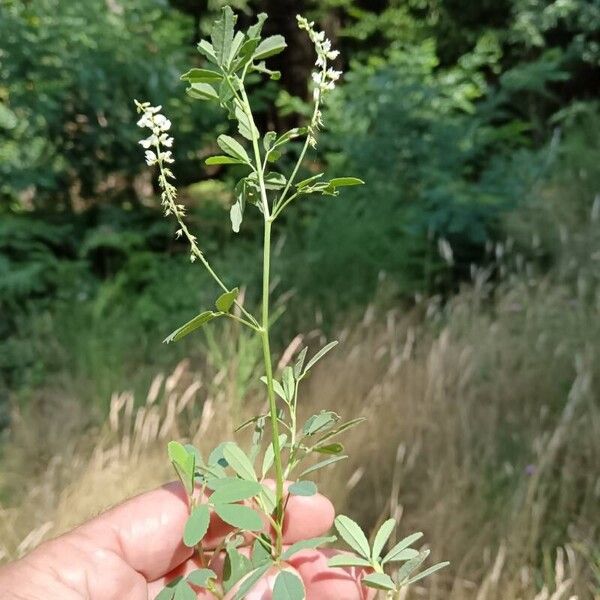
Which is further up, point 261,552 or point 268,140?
point 268,140

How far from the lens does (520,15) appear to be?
21.1 ft

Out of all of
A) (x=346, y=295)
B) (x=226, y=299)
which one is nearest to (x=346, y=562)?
(x=226, y=299)

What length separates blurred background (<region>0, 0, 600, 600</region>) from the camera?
2037mm

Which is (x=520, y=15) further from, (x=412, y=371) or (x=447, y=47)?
(x=412, y=371)

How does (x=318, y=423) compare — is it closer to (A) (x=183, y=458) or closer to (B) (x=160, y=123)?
(A) (x=183, y=458)

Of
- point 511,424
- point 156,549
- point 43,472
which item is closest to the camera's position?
point 156,549

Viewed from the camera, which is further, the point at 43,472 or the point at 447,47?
the point at 447,47

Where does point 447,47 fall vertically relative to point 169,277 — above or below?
above

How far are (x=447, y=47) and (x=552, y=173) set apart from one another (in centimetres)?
353

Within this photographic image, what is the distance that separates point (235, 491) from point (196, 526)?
2.4 inches

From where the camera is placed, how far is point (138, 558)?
113 cm

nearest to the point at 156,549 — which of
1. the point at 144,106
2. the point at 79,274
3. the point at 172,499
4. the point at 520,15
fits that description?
the point at 172,499

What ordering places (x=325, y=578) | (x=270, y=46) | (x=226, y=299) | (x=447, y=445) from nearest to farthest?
(x=226, y=299), (x=270, y=46), (x=325, y=578), (x=447, y=445)

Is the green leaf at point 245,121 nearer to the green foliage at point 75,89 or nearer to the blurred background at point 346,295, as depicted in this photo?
the blurred background at point 346,295
